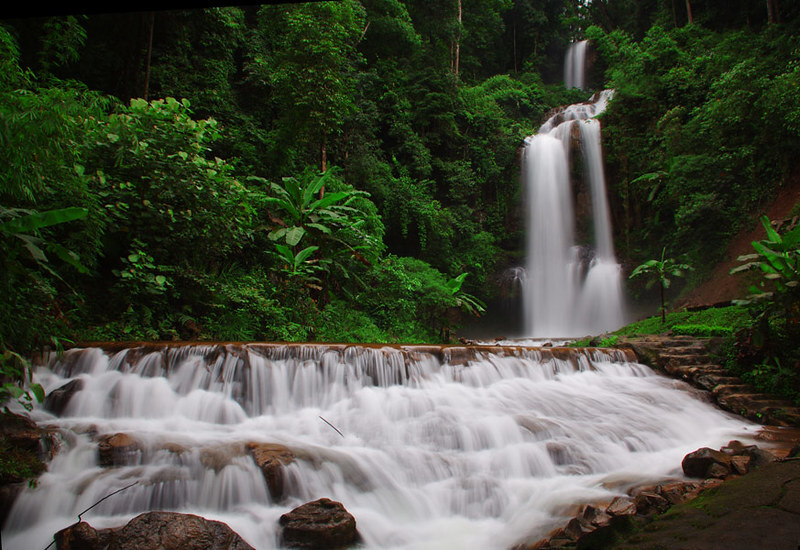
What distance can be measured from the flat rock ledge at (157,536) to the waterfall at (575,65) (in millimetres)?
32527

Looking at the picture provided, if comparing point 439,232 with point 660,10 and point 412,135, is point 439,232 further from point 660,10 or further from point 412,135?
point 660,10

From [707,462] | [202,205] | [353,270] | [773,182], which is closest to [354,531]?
[707,462]

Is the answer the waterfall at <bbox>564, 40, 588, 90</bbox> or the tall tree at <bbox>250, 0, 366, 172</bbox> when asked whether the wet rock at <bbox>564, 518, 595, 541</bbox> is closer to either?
the tall tree at <bbox>250, 0, 366, 172</bbox>

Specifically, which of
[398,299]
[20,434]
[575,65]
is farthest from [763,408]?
[575,65]

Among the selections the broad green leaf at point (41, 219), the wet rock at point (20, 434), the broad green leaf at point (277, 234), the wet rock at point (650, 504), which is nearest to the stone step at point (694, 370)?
the wet rock at point (650, 504)

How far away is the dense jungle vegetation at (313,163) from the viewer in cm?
571

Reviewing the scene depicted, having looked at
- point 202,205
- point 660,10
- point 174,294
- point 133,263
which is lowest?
point 174,294

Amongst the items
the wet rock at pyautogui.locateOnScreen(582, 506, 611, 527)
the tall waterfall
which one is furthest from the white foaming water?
the tall waterfall

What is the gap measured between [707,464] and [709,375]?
136 inches

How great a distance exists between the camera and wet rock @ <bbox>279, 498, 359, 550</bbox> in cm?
285

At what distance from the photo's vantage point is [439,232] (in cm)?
1416

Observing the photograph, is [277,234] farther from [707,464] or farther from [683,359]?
[683,359]

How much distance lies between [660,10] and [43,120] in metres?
29.1

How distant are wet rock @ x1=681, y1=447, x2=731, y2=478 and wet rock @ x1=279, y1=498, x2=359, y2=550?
306cm
